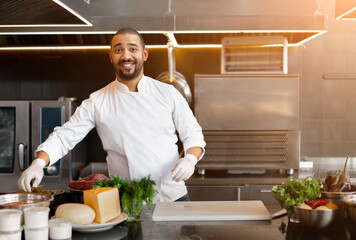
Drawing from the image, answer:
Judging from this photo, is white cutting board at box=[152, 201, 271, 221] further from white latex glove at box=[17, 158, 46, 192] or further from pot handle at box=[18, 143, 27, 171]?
pot handle at box=[18, 143, 27, 171]

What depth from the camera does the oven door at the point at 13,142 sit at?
343cm

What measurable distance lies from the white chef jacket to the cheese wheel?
0.86 metres

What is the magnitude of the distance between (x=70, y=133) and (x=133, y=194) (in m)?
0.87

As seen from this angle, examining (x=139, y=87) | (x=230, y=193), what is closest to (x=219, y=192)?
(x=230, y=193)

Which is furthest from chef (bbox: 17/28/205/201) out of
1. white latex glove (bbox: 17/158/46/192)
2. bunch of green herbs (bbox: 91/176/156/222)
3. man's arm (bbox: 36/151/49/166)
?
bunch of green herbs (bbox: 91/176/156/222)

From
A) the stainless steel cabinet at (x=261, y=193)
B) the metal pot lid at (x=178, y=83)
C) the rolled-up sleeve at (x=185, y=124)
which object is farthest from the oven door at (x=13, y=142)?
the stainless steel cabinet at (x=261, y=193)

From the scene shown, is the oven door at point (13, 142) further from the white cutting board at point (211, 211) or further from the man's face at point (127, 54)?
the white cutting board at point (211, 211)

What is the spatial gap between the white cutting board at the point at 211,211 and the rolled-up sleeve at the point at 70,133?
2.30 ft

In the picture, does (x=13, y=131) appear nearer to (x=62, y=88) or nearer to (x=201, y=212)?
(x=62, y=88)

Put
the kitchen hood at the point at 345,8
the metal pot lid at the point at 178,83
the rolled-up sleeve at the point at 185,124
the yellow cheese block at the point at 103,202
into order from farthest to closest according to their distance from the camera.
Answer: the metal pot lid at the point at 178,83, the rolled-up sleeve at the point at 185,124, the kitchen hood at the point at 345,8, the yellow cheese block at the point at 103,202

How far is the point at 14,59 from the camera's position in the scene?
4.09m

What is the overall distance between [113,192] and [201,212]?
42 cm

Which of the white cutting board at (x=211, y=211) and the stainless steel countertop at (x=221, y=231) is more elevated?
the white cutting board at (x=211, y=211)

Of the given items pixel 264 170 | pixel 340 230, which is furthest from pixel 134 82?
pixel 264 170
